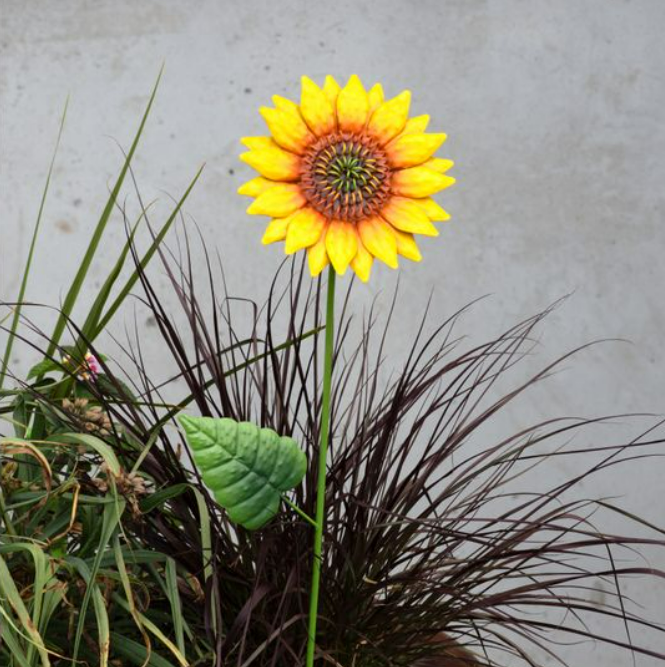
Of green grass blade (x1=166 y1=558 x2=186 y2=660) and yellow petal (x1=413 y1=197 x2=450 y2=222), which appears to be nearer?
yellow petal (x1=413 y1=197 x2=450 y2=222)

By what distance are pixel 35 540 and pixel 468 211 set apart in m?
1.61

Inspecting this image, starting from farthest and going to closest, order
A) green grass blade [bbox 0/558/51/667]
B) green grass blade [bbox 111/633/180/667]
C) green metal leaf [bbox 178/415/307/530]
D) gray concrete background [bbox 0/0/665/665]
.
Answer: gray concrete background [bbox 0/0/665/665], green grass blade [bbox 111/633/180/667], green grass blade [bbox 0/558/51/667], green metal leaf [bbox 178/415/307/530]

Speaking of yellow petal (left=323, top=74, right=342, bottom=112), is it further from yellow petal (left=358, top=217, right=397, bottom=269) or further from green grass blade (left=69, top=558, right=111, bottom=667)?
green grass blade (left=69, top=558, right=111, bottom=667)

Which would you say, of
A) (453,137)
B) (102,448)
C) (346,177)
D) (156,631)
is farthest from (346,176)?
(453,137)

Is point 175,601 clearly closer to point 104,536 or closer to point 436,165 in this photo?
point 104,536

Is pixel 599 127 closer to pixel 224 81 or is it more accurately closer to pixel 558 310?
pixel 558 310

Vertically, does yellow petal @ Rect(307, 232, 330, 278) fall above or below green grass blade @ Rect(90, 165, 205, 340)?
below

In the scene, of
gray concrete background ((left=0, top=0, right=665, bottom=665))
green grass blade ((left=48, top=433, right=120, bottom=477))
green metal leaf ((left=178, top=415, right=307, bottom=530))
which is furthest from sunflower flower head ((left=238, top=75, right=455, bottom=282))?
gray concrete background ((left=0, top=0, right=665, bottom=665))

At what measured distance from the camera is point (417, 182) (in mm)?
863

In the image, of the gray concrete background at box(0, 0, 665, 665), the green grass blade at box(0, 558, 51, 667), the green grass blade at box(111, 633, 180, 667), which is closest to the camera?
the green grass blade at box(0, 558, 51, 667)

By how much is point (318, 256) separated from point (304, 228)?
0.9 inches

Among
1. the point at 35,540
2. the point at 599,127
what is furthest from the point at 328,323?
the point at 599,127

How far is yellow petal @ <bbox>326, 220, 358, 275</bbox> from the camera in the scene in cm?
82

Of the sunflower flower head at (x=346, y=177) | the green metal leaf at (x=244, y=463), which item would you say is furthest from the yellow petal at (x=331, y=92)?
the green metal leaf at (x=244, y=463)
